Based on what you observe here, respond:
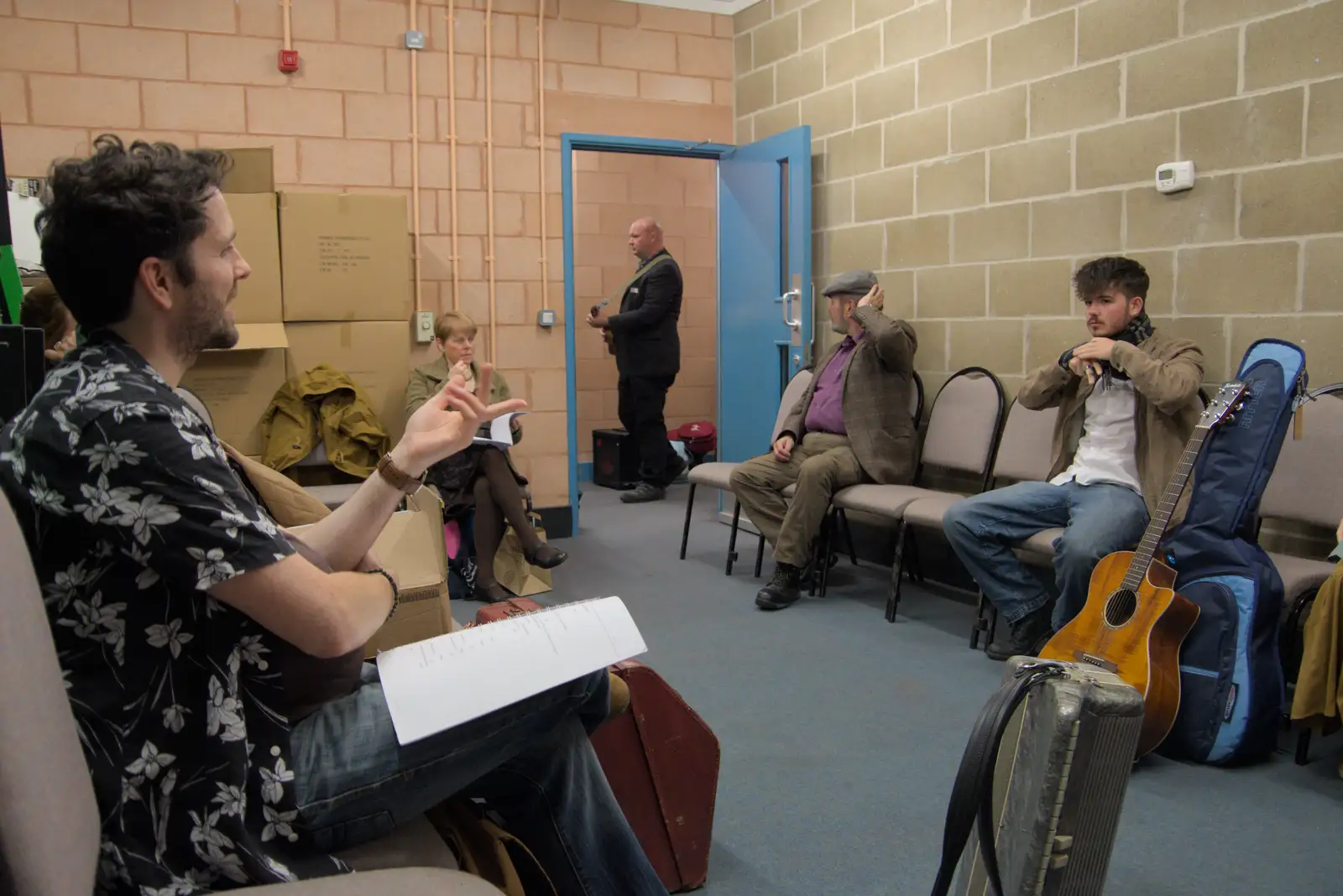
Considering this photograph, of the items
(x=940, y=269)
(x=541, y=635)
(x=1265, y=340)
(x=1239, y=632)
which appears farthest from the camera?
(x=940, y=269)

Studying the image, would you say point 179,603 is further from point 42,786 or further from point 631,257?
point 631,257

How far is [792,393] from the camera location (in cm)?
446

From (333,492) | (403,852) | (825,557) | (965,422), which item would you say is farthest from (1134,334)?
(333,492)

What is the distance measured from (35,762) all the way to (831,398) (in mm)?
3430

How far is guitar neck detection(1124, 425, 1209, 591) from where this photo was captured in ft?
7.90

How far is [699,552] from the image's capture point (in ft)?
15.3

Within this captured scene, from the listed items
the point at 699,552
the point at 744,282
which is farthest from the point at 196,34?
the point at 699,552

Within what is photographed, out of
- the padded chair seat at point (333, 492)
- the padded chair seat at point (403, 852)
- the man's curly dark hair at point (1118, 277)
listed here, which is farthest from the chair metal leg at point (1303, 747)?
the padded chair seat at point (333, 492)

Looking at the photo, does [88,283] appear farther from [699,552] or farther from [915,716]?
[699,552]

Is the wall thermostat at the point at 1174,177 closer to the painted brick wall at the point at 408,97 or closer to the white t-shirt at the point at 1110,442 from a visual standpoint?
the white t-shirt at the point at 1110,442

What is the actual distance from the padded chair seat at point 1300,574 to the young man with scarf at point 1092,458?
0.37 meters

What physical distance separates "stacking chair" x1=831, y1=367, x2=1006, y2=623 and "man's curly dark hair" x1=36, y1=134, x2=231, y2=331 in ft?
9.03

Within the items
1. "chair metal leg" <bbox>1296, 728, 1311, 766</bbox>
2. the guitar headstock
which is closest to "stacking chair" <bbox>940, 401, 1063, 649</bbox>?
the guitar headstock

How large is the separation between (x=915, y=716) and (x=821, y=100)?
9.93 ft
